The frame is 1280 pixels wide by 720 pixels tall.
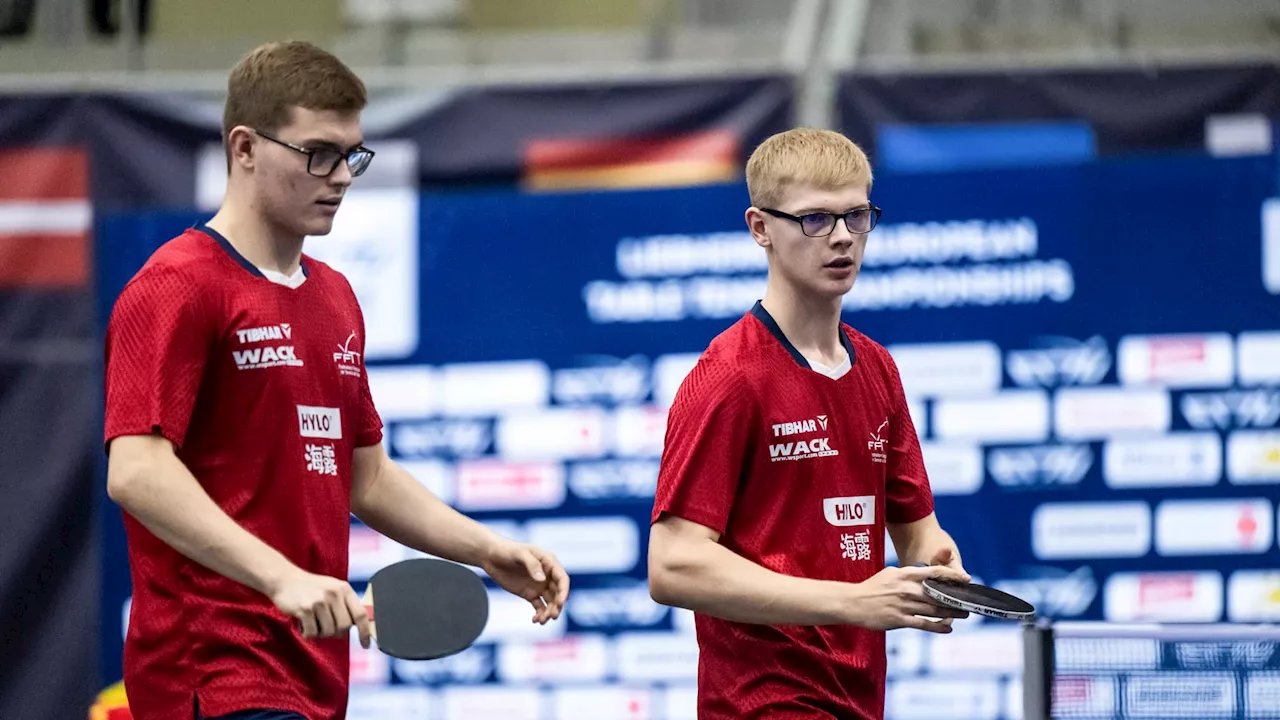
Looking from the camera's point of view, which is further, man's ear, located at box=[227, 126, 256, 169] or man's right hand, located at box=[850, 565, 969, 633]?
man's ear, located at box=[227, 126, 256, 169]

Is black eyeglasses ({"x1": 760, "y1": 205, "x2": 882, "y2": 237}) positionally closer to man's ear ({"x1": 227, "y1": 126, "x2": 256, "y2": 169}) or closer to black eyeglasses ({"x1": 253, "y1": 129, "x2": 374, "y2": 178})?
black eyeglasses ({"x1": 253, "y1": 129, "x2": 374, "y2": 178})

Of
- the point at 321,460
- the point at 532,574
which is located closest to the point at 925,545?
the point at 532,574

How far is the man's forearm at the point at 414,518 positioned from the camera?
334 cm

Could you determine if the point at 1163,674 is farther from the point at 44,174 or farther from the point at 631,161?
the point at 44,174

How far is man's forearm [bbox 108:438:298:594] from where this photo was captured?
8.86 feet

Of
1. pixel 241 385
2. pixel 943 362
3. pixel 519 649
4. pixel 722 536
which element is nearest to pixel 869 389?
pixel 722 536

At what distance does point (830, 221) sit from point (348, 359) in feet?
3.43

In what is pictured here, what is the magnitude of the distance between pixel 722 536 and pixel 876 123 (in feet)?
12.7

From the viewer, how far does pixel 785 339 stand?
3.17 meters

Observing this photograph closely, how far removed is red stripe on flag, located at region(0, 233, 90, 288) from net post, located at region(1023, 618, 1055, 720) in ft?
16.5

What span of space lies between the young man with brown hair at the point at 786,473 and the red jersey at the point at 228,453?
700 millimetres

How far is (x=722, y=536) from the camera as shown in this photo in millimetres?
3086

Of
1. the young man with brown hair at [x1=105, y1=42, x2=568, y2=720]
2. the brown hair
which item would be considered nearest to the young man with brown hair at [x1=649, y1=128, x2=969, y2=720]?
the young man with brown hair at [x1=105, y1=42, x2=568, y2=720]

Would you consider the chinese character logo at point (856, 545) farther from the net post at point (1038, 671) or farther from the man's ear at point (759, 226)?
the net post at point (1038, 671)
